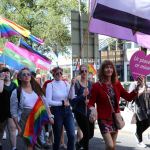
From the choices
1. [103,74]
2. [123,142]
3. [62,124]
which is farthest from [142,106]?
[103,74]

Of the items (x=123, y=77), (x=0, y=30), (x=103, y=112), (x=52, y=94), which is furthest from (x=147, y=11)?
(x=123, y=77)

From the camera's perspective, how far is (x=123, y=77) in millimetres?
55062

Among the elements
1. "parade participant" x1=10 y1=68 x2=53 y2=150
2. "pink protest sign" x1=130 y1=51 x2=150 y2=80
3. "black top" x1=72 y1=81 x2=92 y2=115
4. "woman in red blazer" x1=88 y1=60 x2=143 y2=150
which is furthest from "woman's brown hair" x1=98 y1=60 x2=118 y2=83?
"black top" x1=72 y1=81 x2=92 y2=115

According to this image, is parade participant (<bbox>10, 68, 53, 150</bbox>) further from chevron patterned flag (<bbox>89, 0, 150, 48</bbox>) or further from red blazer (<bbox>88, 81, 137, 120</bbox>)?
chevron patterned flag (<bbox>89, 0, 150, 48</bbox>)

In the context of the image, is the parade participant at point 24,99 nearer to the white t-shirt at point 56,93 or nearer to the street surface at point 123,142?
the white t-shirt at point 56,93

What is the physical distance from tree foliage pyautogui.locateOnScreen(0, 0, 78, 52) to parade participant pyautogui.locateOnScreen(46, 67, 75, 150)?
904 inches

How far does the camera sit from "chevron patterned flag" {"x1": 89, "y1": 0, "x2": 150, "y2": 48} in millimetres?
7102

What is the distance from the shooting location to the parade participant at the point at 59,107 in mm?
8609

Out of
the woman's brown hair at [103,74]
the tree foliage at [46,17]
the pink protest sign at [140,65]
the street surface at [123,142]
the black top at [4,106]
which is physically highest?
the tree foliage at [46,17]

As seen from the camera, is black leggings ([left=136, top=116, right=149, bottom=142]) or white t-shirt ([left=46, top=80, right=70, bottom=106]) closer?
white t-shirt ([left=46, top=80, right=70, bottom=106])

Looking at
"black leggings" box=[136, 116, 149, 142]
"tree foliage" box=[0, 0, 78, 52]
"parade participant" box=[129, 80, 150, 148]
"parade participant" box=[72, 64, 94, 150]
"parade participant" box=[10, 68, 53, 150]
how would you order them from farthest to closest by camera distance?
1. "tree foliage" box=[0, 0, 78, 52]
2. "black leggings" box=[136, 116, 149, 142]
3. "parade participant" box=[129, 80, 150, 148]
4. "parade participant" box=[72, 64, 94, 150]
5. "parade participant" box=[10, 68, 53, 150]

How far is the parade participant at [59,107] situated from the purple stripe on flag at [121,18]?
1478 mm

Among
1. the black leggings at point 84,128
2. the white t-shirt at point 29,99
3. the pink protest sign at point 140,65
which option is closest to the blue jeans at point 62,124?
the black leggings at point 84,128

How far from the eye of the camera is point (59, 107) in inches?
342
